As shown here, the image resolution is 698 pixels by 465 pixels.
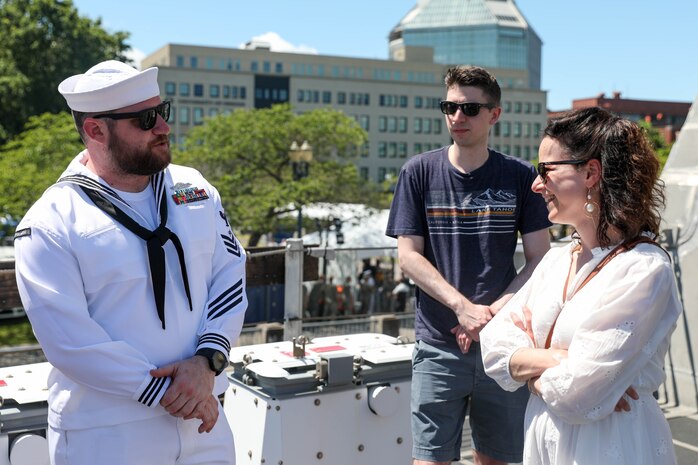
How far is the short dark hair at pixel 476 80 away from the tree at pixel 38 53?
142 feet

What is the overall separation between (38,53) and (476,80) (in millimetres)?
45676

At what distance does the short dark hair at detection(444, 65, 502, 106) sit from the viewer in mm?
3832

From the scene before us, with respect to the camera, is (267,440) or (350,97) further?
(350,97)

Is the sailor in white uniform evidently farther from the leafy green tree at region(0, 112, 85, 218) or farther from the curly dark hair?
the leafy green tree at region(0, 112, 85, 218)

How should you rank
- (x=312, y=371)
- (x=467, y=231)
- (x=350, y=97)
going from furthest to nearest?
(x=350, y=97) < (x=312, y=371) < (x=467, y=231)

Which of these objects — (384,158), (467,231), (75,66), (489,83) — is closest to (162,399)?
(467,231)

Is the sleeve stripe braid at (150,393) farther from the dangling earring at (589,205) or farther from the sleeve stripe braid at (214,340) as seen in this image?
the dangling earring at (589,205)

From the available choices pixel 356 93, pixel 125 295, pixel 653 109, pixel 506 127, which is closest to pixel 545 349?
pixel 125 295

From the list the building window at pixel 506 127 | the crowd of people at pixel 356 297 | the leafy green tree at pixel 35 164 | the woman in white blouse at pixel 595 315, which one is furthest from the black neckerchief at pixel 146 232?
the building window at pixel 506 127

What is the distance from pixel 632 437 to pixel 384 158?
112 m

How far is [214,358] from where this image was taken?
2.89m

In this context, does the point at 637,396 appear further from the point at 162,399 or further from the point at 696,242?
the point at 696,242

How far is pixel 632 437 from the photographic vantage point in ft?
8.29

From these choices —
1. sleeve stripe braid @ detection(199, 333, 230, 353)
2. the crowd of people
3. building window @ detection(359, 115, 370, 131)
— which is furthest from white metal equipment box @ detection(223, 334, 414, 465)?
building window @ detection(359, 115, 370, 131)
